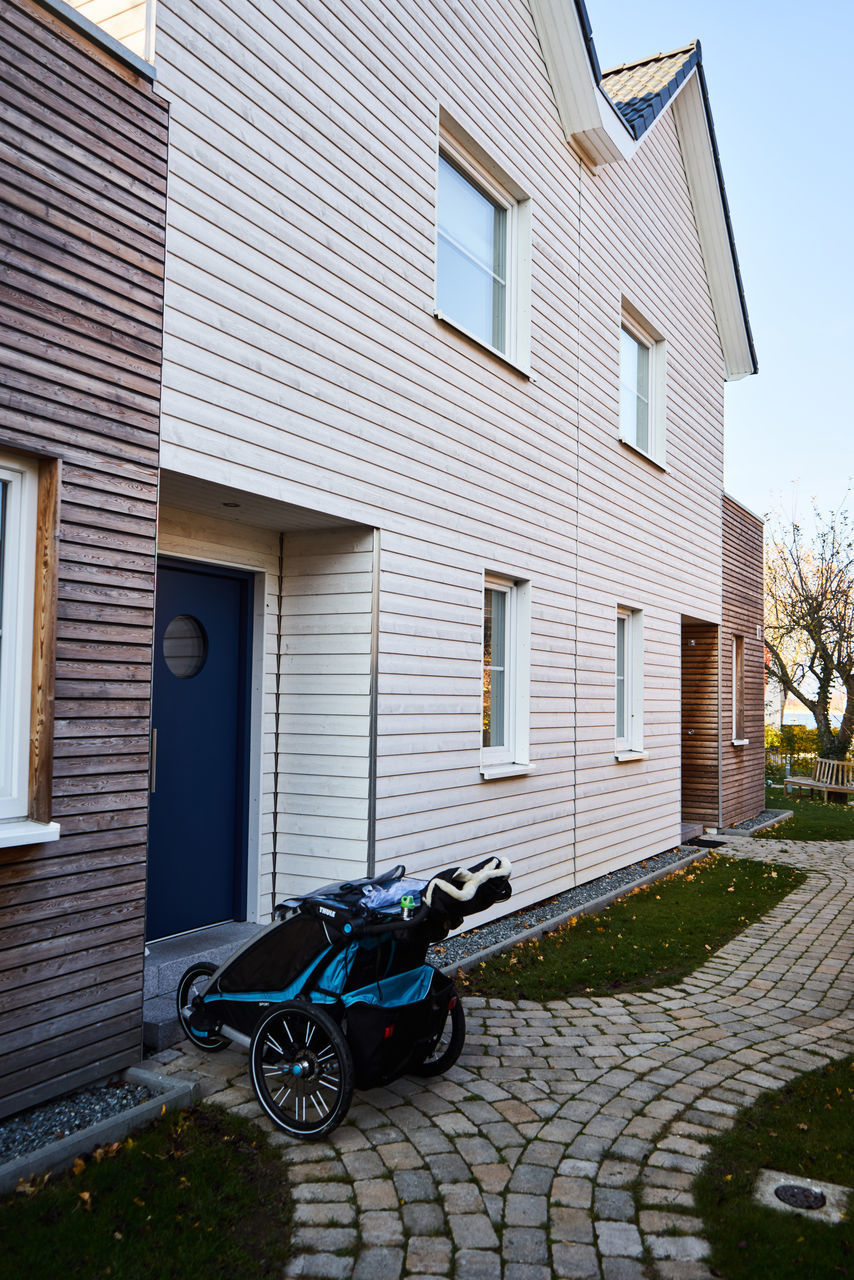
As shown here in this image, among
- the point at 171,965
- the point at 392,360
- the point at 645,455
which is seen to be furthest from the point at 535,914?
the point at 645,455

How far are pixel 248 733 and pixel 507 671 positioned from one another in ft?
8.88

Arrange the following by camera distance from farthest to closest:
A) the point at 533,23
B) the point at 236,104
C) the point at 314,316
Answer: the point at 533,23 → the point at 314,316 → the point at 236,104

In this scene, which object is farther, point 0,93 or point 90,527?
point 90,527

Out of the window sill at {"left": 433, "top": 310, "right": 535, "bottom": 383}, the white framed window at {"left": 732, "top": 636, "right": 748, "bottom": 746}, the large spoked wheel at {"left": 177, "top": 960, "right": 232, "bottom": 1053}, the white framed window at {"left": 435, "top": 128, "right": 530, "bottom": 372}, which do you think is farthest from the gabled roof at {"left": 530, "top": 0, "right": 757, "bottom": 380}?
the large spoked wheel at {"left": 177, "top": 960, "right": 232, "bottom": 1053}

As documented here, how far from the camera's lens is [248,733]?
20.4 ft

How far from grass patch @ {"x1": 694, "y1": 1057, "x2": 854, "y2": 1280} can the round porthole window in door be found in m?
3.81

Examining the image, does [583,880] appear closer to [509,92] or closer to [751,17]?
[509,92]

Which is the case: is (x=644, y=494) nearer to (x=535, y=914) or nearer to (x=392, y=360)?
(x=535, y=914)

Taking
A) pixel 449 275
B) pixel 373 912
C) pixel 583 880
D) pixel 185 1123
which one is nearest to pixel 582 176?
pixel 449 275

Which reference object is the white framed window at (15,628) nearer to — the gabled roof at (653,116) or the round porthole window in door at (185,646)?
the round porthole window in door at (185,646)

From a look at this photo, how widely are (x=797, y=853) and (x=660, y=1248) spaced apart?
394 inches

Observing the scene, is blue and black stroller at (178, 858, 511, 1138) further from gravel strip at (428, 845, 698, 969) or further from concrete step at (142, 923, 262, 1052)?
gravel strip at (428, 845, 698, 969)

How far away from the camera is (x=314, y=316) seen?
5.62m

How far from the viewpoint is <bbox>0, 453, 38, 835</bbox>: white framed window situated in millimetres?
3844
